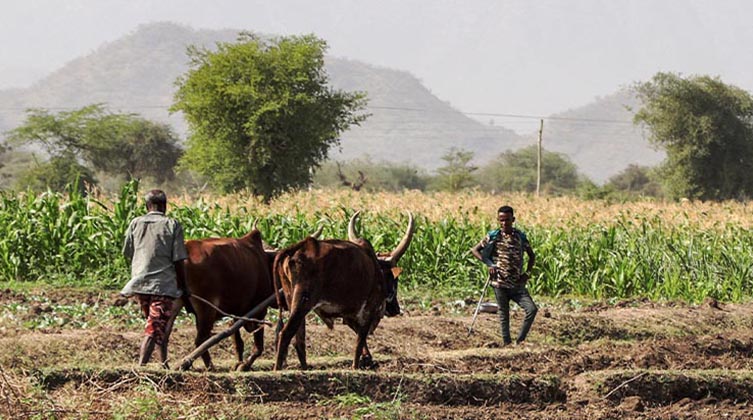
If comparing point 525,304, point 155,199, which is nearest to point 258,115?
point 525,304

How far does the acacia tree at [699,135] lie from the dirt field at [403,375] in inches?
1726

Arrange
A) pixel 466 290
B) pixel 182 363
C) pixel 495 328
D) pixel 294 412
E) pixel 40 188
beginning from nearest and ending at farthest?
pixel 294 412 < pixel 182 363 < pixel 495 328 < pixel 466 290 < pixel 40 188

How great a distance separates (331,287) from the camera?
30.2 ft

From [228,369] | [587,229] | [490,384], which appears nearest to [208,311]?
[228,369]

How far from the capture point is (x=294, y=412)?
7867 mm

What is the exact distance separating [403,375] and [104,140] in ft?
206

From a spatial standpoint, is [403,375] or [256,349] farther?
[256,349]

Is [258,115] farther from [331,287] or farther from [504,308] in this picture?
[331,287]

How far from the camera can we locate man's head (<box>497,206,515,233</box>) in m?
11.5

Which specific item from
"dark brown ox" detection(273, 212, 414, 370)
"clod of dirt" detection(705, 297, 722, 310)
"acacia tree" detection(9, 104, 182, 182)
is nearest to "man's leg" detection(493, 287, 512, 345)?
"dark brown ox" detection(273, 212, 414, 370)

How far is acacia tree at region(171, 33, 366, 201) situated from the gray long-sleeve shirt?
2953 centimetres

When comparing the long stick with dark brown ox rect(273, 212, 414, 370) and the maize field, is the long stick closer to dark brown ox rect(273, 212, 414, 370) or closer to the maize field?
dark brown ox rect(273, 212, 414, 370)

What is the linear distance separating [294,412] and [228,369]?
184 centimetres

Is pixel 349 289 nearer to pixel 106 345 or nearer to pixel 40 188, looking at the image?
pixel 106 345
